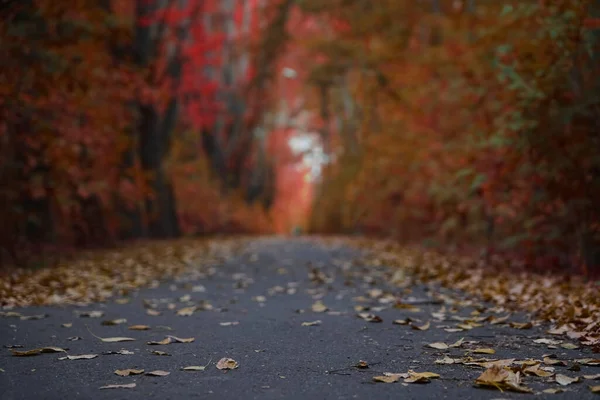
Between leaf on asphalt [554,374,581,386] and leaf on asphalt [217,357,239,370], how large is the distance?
1.95 m

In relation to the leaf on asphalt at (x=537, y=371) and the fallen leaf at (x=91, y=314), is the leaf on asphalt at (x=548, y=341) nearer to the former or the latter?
the leaf on asphalt at (x=537, y=371)

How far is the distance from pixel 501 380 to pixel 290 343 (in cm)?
191

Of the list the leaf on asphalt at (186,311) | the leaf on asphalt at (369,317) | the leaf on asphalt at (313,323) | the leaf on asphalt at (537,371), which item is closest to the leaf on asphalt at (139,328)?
the leaf on asphalt at (186,311)

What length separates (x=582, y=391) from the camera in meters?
4.15

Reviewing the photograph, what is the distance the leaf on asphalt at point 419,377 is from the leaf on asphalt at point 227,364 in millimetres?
1110

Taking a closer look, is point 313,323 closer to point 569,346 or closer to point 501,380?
point 569,346

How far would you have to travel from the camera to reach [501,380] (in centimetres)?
429

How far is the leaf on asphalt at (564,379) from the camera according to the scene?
4312 mm

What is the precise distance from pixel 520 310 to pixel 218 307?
304cm

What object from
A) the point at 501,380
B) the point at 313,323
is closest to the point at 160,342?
the point at 313,323

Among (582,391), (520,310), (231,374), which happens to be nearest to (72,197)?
(520,310)

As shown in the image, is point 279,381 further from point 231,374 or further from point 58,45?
point 58,45

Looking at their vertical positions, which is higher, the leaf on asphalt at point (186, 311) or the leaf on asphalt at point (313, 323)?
the leaf on asphalt at point (186, 311)

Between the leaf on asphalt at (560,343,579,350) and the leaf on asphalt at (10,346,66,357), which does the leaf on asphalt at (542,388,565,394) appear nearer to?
the leaf on asphalt at (560,343,579,350)
